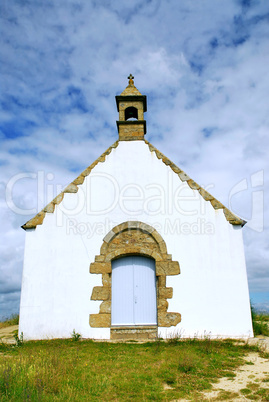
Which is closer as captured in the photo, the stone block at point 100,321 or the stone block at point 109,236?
the stone block at point 100,321

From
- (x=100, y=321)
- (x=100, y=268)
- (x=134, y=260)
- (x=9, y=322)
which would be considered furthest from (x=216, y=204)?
(x=9, y=322)

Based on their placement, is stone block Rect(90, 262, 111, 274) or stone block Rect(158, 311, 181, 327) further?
stone block Rect(90, 262, 111, 274)

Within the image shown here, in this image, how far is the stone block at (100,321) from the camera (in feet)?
27.1

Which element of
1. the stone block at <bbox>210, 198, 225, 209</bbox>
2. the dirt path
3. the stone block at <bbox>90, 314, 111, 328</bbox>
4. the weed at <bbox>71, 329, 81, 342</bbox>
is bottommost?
the dirt path

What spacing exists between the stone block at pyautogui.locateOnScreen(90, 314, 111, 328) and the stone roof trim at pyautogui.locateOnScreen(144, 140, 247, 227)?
446cm

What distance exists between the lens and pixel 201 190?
9.30 meters

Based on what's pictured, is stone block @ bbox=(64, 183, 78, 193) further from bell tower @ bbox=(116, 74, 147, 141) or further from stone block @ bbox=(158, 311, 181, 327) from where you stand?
stone block @ bbox=(158, 311, 181, 327)

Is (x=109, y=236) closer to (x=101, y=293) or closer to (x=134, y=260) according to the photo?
(x=134, y=260)

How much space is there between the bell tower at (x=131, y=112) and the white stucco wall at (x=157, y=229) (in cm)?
92

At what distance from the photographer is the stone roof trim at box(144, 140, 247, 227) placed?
8797 mm

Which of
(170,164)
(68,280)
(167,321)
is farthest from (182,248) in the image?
(68,280)

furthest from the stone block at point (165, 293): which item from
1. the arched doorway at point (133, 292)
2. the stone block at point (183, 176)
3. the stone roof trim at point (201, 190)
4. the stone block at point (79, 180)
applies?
the stone block at point (79, 180)

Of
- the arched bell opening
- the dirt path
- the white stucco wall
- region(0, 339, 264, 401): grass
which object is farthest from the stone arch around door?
the arched bell opening

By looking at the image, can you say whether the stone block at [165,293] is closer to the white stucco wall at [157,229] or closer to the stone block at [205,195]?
the white stucco wall at [157,229]
